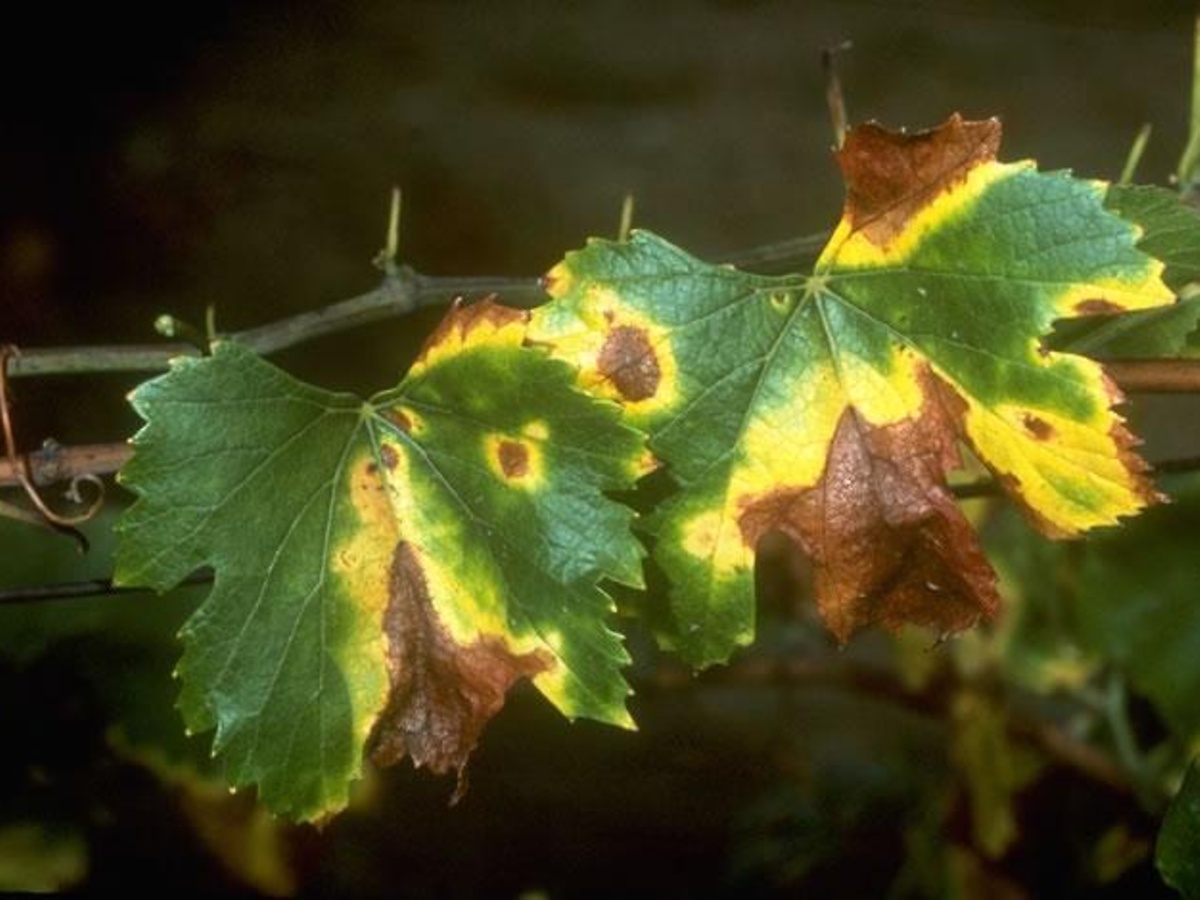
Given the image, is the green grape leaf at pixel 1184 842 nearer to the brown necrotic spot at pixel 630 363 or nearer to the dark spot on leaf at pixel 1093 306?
the dark spot on leaf at pixel 1093 306

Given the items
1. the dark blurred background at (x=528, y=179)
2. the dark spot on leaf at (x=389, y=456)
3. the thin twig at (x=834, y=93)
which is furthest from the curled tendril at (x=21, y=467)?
the dark blurred background at (x=528, y=179)

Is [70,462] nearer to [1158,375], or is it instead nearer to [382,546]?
[382,546]

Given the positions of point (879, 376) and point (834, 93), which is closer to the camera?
point (879, 376)

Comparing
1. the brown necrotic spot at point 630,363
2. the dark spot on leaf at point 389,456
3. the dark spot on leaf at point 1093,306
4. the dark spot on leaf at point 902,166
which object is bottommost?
the dark spot on leaf at point 389,456

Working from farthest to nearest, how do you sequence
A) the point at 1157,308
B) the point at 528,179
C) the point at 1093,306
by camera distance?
the point at 528,179 → the point at 1157,308 → the point at 1093,306

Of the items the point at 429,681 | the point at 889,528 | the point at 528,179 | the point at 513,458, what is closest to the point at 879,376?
the point at 889,528

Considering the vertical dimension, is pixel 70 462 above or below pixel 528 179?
above
